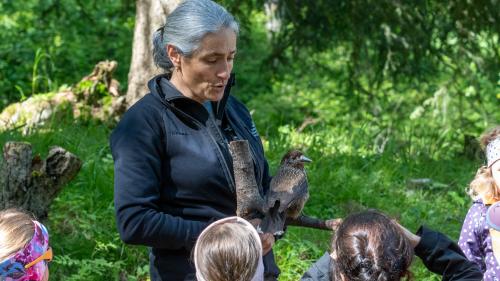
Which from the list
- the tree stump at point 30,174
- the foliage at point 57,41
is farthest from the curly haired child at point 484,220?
the foliage at point 57,41

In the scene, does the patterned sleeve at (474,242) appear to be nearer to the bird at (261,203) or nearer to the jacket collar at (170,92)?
the bird at (261,203)

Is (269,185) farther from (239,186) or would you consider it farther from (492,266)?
(492,266)

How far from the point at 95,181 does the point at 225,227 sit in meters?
3.91

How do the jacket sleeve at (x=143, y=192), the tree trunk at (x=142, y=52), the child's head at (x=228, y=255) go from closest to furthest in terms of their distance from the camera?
1. the child's head at (x=228, y=255)
2. the jacket sleeve at (x=143, y=192)
3. the tree trunk at (x=142, y=52)

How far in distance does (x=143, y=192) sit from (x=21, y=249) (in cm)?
47

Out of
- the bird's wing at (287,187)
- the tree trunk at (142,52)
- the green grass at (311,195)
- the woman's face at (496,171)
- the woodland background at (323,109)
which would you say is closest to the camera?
the bird's wing at (287,187)

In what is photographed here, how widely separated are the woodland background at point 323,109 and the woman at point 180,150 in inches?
85.4

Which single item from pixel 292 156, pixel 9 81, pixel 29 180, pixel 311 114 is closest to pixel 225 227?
pixel 292 156

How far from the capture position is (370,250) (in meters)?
2.94

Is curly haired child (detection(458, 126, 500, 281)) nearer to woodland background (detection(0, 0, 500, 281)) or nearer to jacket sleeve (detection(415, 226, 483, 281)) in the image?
jacket sleeve (detection(415, 226, 483, 281))

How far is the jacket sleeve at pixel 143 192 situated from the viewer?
10.3 feet

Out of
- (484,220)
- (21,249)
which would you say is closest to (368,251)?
(21,249)

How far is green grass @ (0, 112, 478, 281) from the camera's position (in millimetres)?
5836

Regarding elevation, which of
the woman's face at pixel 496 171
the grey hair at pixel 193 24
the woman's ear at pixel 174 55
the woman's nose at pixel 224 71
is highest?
the grey hair at pixel 193 24
